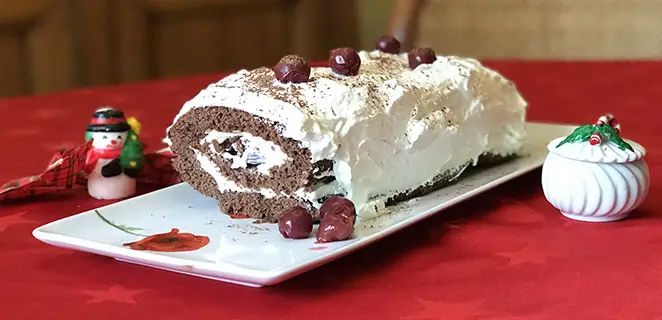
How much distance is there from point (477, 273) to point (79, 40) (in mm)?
2960

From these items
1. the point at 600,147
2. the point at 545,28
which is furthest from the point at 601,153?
the point at 545,28

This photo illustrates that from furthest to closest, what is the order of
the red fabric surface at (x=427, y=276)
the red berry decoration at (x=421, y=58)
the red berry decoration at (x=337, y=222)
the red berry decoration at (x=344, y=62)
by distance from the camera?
the red berry decoration at (x=421, y=58) → the red berry decoration at (x=344, y=62) → the red berry decoration at (x=337, y=222) → the red fabric surface at (x=427, y=276)

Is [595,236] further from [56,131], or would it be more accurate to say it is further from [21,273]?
[56,131]

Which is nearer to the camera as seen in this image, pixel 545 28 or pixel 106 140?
pixel 106 140

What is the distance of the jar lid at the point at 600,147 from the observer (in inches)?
46.3

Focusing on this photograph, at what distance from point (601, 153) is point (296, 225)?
0.41 metres

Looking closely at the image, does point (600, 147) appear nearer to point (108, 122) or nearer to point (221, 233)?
point (221, 233)

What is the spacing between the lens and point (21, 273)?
3.36 feet

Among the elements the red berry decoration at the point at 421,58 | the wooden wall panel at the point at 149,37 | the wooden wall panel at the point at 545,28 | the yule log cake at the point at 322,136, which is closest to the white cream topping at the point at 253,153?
the yule log cake at the point at 322,136

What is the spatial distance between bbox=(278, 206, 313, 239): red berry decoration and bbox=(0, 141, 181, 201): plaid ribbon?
350 mm

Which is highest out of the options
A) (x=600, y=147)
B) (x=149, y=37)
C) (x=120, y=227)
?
(x=600, y=147)

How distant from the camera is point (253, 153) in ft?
3.99

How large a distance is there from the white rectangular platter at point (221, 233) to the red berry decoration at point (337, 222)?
0.04 ft

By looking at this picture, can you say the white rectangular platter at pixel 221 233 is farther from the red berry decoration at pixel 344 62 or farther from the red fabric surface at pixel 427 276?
the red berry decoration at pixel 344 62
